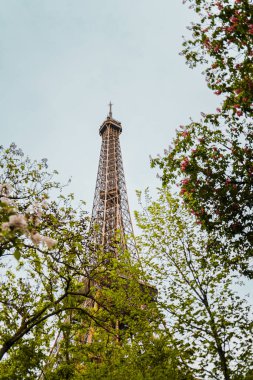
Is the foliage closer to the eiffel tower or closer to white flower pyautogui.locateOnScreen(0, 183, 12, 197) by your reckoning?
white flower pyautogui.locateOnScreen(0, 183, 12, 197)

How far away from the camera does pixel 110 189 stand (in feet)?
151

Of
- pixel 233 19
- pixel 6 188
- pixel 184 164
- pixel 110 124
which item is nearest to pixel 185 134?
pixel 184 164

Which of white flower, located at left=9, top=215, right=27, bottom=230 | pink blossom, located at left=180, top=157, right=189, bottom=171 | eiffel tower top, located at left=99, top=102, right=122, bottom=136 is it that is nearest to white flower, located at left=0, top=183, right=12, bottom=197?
white flower, located at left=9, top=215, right=27, bottom=230

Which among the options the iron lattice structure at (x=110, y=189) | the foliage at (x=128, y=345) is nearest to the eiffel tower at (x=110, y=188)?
the iron lattice structure at (x=110, y=189)

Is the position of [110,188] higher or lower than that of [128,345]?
higher

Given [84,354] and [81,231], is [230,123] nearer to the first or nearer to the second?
[81,231]

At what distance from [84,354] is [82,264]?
432cm

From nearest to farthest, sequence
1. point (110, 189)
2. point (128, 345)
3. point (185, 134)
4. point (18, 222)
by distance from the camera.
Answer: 1. point (18, 222)
2. point (185, 134)
3. point (128, 345)
4. point (110, 189)

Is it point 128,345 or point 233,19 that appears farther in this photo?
point 128,345

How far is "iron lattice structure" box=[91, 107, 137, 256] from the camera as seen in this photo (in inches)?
1559

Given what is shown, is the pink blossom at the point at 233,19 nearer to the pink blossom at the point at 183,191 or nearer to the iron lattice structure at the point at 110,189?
the pink blossom at the point at 183,191

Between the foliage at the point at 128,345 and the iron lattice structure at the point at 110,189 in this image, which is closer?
the foliage at the point at 128,345

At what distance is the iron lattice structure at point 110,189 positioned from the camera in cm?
3959

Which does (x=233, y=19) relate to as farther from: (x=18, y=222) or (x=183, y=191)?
(x=18, y=222)
